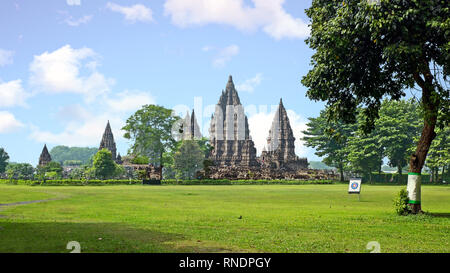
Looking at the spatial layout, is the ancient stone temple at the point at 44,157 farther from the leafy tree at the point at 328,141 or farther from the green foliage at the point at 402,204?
the green foliage at the point at 402,204

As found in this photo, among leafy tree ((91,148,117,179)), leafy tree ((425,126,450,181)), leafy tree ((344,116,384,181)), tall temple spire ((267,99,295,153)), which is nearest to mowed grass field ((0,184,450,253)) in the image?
leafy tree ((425,126,450,181))

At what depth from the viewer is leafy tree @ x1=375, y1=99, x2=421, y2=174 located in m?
64.8

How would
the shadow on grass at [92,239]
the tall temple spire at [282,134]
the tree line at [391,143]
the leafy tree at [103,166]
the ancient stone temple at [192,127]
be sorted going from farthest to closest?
1. the ancient stone temple at [192,127]
2. the tall temple spire at [282,134]
3. the leafy tree at [103,166]
4. the tree line at [391,143]
5. the shadow on grass at [92,239]

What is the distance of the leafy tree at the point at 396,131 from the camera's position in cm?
6475

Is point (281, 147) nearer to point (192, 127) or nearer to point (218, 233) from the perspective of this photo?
point (192, 127)

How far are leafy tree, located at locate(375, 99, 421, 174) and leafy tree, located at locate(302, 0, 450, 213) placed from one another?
165 feet

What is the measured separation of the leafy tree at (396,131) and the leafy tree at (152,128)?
3592cm

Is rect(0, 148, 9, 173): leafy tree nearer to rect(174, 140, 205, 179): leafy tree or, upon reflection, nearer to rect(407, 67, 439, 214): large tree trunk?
rect(174, 140, 205, 179): leafy tree

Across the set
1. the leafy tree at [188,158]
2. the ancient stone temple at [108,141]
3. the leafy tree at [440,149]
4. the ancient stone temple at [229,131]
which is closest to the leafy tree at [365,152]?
the leafy tree at [440,149]

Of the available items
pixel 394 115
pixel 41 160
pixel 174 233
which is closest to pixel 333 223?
pixel 174 233

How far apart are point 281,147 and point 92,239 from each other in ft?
318

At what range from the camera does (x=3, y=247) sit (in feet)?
27.5
